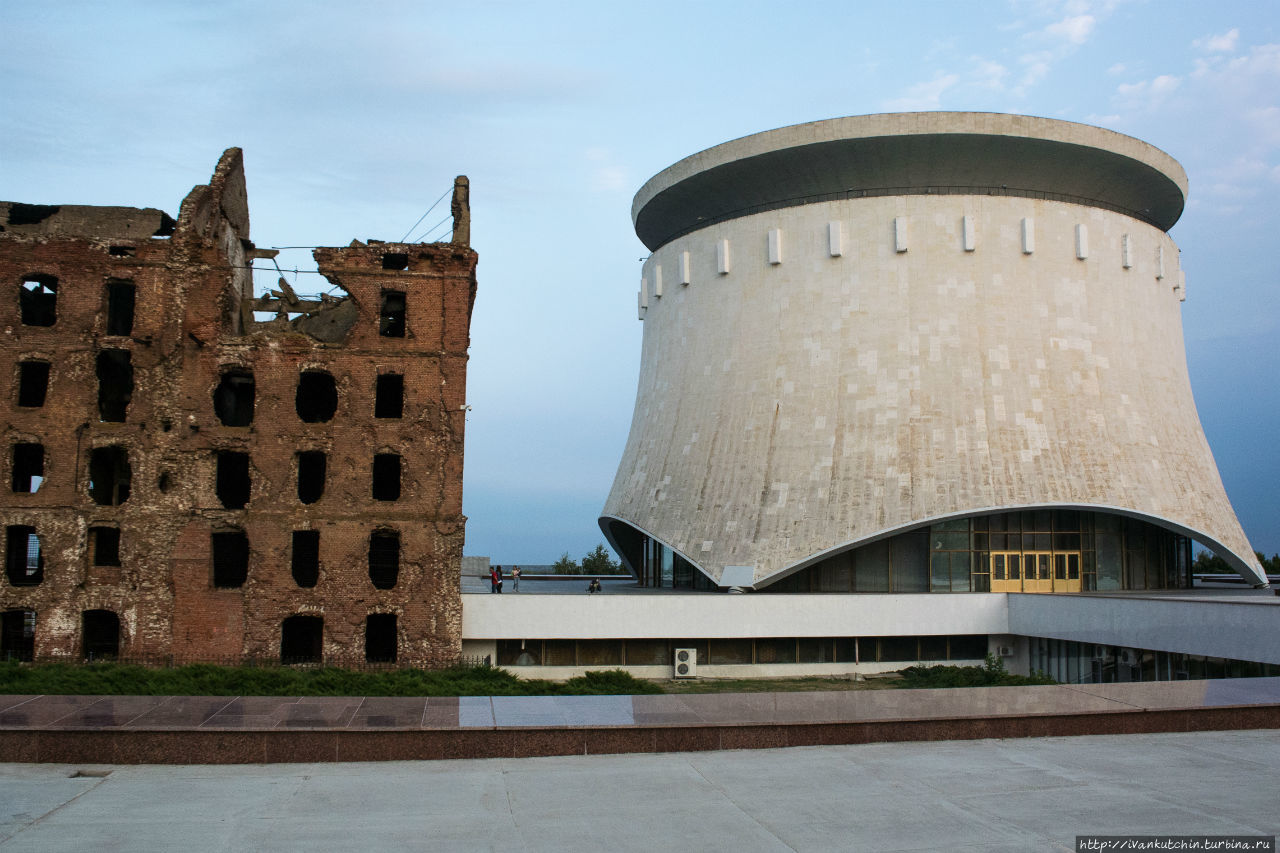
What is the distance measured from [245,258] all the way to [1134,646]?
26.8m

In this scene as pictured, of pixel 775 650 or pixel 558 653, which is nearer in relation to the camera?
pixel 558 653

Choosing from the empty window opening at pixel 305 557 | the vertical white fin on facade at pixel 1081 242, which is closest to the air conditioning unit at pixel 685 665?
the empty window opening at pixel 305 557

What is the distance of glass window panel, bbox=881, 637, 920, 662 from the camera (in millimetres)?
30984

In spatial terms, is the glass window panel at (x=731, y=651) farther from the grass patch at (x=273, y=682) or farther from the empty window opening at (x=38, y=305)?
the empty window opening at (x=38, y=305)

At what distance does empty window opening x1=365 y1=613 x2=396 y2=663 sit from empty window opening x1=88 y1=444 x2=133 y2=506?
24.9 ft

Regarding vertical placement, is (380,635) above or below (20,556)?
below

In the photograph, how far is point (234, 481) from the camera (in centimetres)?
3170

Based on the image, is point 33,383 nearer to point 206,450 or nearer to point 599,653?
point 206,450

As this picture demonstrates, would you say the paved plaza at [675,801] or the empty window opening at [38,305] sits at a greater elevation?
the empty window opening at [38,305]

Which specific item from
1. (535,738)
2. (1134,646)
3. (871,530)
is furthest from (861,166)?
(535,738)

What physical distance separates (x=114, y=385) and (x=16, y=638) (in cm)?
724

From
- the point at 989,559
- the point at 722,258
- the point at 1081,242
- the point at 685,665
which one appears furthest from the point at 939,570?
the point at 722,258

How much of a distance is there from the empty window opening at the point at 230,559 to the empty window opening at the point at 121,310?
6277 millimetres

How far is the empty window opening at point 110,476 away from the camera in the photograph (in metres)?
29.8
